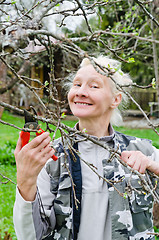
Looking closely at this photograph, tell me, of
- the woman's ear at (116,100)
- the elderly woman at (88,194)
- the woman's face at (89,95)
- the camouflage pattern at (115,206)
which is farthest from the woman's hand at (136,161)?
the woman's ear at (116,100)

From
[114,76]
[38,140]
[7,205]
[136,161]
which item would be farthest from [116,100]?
[7,205]

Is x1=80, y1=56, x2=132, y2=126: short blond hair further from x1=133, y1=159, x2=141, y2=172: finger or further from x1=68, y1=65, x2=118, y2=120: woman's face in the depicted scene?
x1=133, y1=159, x2=141, y2=172: finger

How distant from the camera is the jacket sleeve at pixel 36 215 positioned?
1386 millimetres

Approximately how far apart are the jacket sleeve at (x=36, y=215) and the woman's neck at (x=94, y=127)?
404 mm

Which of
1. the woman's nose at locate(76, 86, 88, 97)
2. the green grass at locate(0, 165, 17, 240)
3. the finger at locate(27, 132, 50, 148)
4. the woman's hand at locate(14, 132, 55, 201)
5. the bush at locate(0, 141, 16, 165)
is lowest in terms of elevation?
the green grass at locate(0, 165, 17, 240)

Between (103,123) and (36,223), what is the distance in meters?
0.79

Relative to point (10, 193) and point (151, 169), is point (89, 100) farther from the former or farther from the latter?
point (10, 193)

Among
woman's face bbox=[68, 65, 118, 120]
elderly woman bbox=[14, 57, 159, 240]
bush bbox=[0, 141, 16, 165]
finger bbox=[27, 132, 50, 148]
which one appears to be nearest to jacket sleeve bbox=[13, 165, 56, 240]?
elderly woman bbox=[14, 57, 159, 240]

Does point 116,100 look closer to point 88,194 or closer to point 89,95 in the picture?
point 89,95

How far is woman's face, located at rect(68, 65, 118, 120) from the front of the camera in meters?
1.66

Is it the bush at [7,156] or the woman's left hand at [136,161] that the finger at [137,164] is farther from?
the bush at [7,156]

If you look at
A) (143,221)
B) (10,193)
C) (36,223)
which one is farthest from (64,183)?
(10,193)

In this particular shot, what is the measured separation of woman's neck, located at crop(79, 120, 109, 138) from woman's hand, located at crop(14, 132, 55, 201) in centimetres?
58

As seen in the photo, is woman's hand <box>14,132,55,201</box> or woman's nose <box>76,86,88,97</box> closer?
woman's hand <box>14,132,55,201</box>
